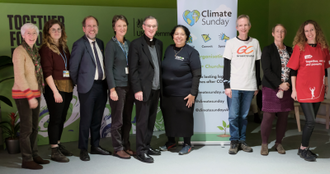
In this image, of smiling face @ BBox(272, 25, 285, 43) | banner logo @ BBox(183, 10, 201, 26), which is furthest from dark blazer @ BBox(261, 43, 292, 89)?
banner logo @ BBox(183, 10, 201, 26)

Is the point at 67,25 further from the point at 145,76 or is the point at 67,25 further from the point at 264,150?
the point at 264,150

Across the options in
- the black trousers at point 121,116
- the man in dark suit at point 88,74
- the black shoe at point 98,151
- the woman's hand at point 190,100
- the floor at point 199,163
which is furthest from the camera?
the black shoe at point 98,151

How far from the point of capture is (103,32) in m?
4.33

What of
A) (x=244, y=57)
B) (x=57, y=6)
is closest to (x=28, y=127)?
(x=57, y=6)

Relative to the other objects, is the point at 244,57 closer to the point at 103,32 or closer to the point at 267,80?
the point at 267,80

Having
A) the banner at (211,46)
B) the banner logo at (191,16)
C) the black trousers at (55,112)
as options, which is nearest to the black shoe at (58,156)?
the black trousers at (55,112)

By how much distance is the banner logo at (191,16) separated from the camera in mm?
3646

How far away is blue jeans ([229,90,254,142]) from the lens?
3496mm

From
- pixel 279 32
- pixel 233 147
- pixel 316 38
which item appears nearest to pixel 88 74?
pixel 233 147

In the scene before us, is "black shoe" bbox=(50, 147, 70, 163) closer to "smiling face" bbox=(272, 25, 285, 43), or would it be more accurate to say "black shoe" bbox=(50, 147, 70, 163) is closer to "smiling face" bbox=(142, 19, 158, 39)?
"smiling face" bbox=(142, 19, 158, 39)

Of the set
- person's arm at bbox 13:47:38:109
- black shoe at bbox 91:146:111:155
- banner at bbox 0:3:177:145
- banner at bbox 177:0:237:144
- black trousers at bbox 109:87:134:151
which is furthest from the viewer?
banner at bbox 0:3:177:145

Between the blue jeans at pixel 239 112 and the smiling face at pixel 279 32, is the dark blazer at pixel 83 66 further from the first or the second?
the smiling face at pixel 279 32

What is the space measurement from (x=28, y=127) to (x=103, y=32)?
6.25ft

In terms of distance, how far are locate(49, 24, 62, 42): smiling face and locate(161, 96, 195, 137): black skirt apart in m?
1.42
